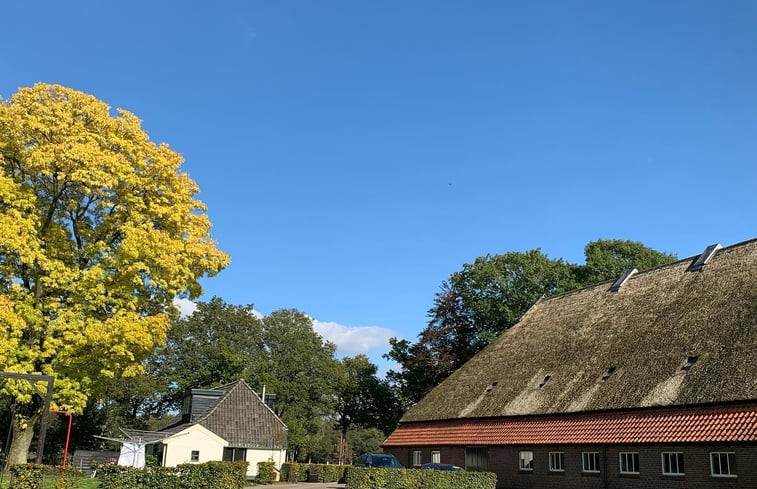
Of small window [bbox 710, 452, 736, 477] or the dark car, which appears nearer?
small window [bbox 710, 452, 736, 477]

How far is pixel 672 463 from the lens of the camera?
75.9 ft

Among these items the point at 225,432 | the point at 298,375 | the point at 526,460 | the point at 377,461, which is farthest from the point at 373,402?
the point at 526,460

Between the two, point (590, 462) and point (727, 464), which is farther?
point (590, 462)

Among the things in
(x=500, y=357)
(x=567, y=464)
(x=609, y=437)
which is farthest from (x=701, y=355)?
(x=500, y=357)

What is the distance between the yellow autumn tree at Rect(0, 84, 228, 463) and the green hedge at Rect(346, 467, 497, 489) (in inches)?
341

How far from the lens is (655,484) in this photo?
2339 cm

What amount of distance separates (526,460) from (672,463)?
7.91 meters

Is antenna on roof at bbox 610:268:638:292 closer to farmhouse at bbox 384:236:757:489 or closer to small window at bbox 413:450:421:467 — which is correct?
farmhouse at bbox 384:236:757:489

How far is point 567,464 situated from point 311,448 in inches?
2186

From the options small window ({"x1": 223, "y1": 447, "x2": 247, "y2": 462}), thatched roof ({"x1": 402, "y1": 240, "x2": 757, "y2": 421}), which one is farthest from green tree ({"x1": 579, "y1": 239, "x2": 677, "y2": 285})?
small window ({"x1": 223, "y1": 447, "x2": 247, "y2": 462})

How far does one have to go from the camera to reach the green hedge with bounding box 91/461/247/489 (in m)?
18.0

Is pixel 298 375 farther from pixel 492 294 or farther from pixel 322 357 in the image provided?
pixel 492 294

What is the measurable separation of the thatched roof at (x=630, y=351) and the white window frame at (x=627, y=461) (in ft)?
6.10

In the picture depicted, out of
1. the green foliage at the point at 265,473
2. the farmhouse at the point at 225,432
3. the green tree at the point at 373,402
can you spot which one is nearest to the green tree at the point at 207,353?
the green tree at the point at 373,402
